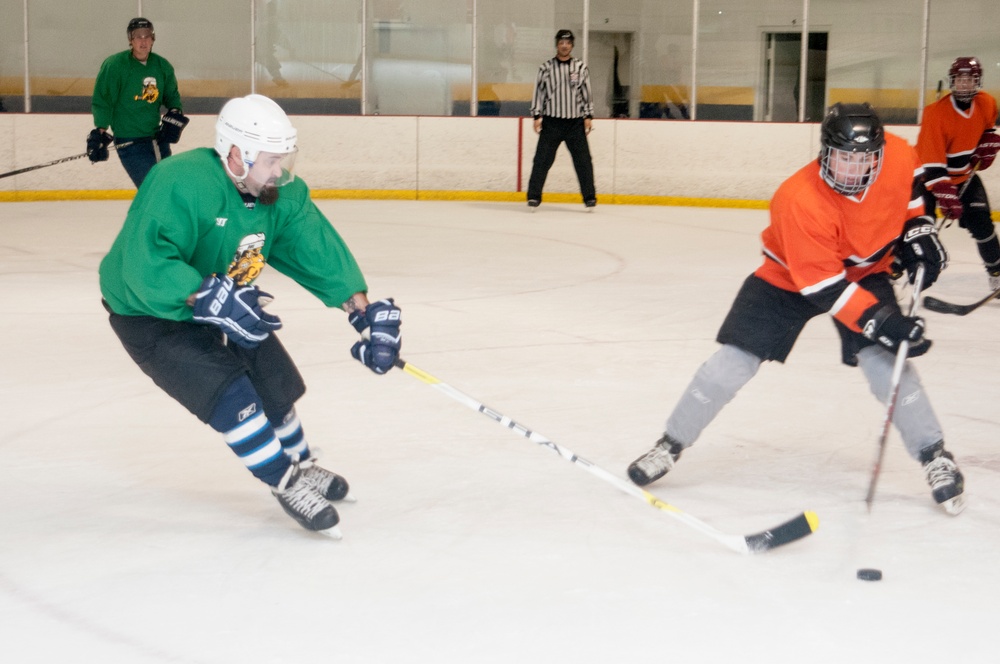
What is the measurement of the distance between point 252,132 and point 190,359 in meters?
0.45

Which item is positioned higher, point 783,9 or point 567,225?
point 783,9

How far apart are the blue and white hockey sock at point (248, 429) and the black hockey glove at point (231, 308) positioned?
0.13 meters

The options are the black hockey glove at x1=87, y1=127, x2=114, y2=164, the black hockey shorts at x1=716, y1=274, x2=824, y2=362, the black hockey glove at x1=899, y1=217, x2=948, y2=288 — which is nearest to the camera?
the black hockey glove at x1=899, y1=217, x2=948, y2=288

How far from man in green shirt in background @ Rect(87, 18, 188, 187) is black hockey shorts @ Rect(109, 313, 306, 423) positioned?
4.50 m

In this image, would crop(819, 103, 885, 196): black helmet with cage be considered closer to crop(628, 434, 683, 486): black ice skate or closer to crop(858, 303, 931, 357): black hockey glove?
crop(858, 303, 931, 357): black hockey glove

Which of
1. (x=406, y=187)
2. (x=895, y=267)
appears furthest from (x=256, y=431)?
(x=406, y=187)

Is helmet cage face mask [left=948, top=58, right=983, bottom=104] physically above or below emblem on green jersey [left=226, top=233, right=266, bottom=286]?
above

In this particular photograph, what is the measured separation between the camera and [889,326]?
243cm

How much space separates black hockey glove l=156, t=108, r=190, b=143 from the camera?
21.9 ft

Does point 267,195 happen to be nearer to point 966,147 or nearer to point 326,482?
point 326,482

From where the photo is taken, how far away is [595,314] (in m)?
4.99

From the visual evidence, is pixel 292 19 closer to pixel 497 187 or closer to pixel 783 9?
pixel 497 187

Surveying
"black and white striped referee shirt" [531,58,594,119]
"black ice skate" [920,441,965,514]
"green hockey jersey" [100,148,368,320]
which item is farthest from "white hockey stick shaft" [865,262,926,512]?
"black and white striped referee shirt" [531,58,594,119]

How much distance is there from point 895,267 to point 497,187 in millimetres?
7309
